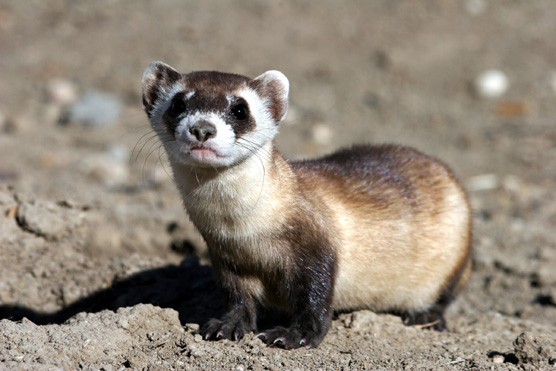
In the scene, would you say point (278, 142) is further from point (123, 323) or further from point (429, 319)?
point (123, 323)

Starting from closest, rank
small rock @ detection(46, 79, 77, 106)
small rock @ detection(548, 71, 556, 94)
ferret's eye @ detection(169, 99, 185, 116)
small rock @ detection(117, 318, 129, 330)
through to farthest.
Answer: ferret's eye @ detection(169, 99, 185, 116)
small rock @ detection(117, 318, 129, 330)
small rock @ detection(46, 79, 77, 106)
small rock @ detection(548, 71, 556, 94)

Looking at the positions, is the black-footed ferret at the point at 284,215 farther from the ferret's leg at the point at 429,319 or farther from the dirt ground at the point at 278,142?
the dirt ground at the point at 278,142

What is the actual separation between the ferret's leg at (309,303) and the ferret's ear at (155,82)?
49.4 inches

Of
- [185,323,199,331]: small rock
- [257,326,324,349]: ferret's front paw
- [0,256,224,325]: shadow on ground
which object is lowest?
[0,256,224,325]: shadow on ground

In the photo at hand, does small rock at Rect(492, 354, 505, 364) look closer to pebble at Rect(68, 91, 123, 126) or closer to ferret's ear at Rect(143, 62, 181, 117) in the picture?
ferret's ear at Rect(143, 62, 181, 117)

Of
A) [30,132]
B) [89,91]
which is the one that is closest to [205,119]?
[30,132]

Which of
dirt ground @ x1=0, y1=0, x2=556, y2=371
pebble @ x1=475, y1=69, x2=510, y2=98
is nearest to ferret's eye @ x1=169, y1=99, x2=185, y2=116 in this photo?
dirt ground @ x1=0, y1=0, x2=556, y2=371

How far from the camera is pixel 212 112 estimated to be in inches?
139

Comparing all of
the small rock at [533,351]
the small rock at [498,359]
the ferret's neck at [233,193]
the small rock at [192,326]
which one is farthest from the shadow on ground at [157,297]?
the small rock at [533,351]

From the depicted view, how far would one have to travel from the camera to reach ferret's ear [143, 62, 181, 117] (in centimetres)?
398

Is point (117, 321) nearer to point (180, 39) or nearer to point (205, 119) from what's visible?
point (205, 119)

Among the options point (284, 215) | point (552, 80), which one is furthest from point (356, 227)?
point (552, 80)

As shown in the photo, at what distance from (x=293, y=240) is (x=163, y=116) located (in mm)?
992

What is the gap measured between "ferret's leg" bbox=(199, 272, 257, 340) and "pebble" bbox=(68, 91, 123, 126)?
5.42 m
